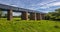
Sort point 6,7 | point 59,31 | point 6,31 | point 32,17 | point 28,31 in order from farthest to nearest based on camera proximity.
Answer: point 32,17 < point 6,7 < point 59,31 < point 28,31 < point 6,31

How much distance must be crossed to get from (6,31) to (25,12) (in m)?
41.8

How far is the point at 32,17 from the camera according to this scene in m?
76.2

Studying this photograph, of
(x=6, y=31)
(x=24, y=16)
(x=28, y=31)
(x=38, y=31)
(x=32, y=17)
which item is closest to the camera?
(x=6, y=31)

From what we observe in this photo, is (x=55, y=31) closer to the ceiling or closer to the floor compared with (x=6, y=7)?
closer to the floor

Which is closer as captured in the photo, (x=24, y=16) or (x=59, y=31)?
(x=59, y=31)

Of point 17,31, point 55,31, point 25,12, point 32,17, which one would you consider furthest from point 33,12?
point 17,31

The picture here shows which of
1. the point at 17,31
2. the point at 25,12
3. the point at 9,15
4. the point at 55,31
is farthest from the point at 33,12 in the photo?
the point at 17,31

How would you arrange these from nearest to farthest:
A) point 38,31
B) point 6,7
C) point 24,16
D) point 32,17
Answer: point 38,31 < point 6,7 < point 24,16 < point 32,17

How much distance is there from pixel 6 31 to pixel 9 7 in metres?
28.4

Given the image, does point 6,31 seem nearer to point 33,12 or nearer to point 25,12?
point 25,12

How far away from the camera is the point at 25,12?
65875 millimetres

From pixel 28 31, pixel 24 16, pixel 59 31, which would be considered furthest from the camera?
pixel 24 16

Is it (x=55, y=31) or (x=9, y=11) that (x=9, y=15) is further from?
(x=55, y=31)

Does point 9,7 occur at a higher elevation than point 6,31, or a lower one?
higher
